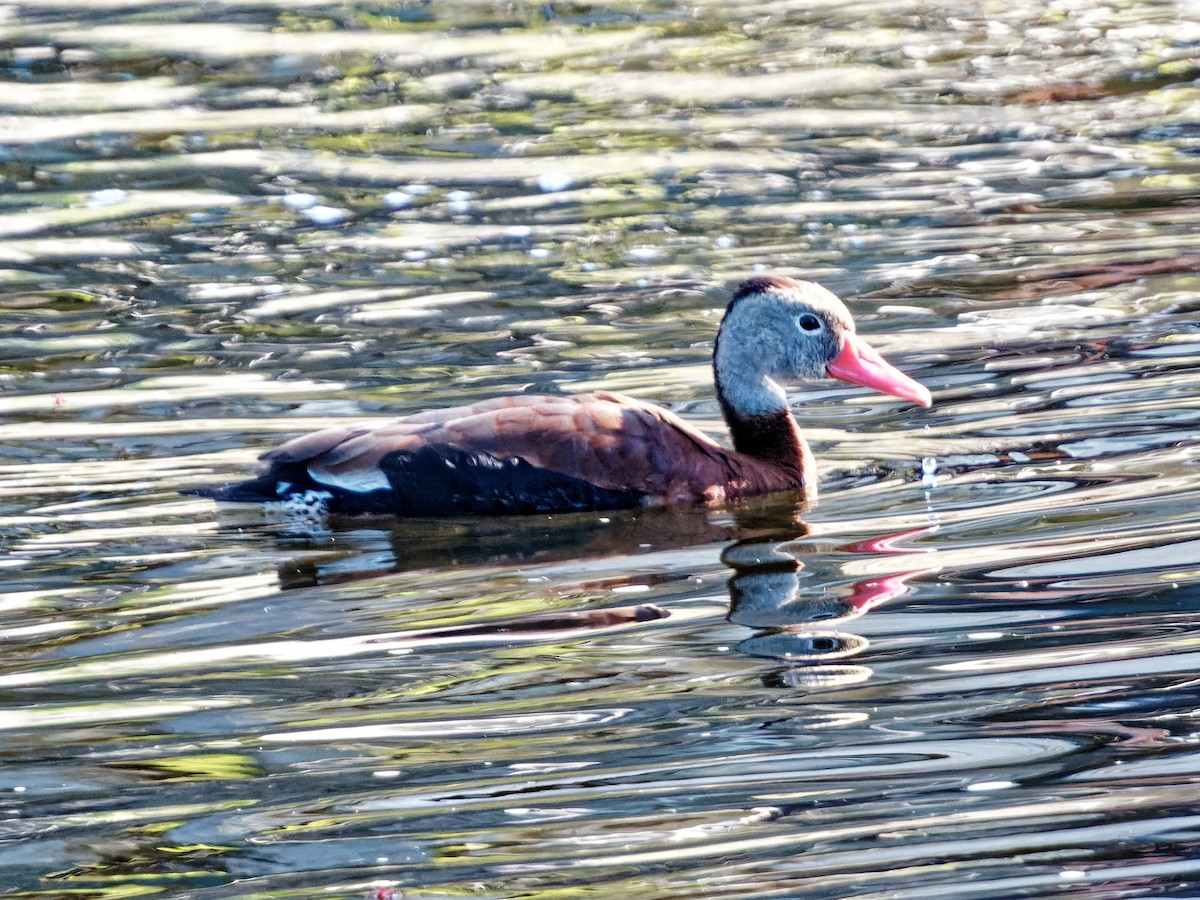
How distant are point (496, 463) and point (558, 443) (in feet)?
0.75

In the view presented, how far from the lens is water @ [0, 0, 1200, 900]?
158 inches

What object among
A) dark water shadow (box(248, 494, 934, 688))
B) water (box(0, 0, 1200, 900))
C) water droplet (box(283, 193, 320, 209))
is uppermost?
water droplet (box(283, 193, 320, 209))

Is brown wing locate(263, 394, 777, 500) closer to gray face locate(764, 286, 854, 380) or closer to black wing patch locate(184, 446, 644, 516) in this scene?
black wing patch locate(184, 446, 644, 516)

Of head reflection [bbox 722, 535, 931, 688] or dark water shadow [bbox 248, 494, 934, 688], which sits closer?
head reflection [bbox 722, 535, 931, 688]

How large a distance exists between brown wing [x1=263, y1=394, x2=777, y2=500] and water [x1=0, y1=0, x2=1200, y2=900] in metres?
0.19

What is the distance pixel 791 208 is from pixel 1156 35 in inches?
218

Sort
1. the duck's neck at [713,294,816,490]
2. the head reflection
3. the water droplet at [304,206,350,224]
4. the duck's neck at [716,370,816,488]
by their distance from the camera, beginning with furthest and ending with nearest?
the water droplet at [304,206,350,224], the duck's neck at [713,294,816,490], the duck's neck at [716,370,816,488], the head reflection

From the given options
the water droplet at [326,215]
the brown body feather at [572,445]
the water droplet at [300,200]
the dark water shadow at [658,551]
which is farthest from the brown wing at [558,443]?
the water droplet at [300,200]

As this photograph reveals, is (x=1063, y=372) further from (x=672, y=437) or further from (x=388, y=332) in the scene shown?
(x=388, y=332)

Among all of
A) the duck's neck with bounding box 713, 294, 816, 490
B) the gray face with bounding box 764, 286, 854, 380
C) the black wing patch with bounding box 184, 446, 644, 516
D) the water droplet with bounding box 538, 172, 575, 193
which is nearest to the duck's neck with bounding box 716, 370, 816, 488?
the duck's neck with bounding box 713, 294, 816, 490

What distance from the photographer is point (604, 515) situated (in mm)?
6844

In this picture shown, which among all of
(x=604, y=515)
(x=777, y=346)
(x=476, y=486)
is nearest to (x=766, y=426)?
(x=777, y=346)

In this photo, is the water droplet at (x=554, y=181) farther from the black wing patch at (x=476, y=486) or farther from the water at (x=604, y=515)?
the black wing patch at (x=476, y=486)

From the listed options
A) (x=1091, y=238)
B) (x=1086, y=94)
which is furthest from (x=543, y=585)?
(x=1086, y=94)
